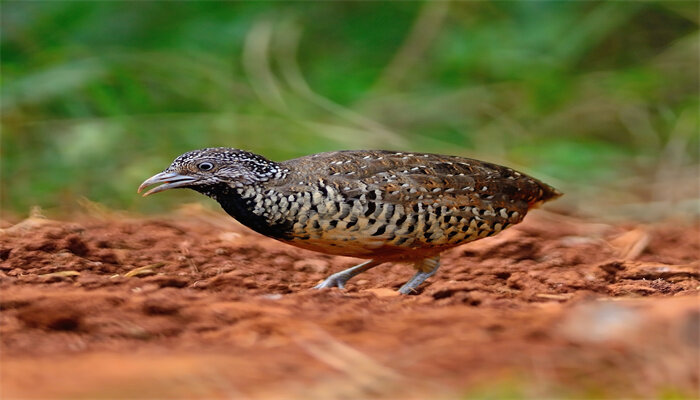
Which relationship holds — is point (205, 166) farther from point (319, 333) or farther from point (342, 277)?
point (319, 333)

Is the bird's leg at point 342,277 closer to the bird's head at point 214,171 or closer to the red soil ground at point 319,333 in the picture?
the red soil ground at point 319,333

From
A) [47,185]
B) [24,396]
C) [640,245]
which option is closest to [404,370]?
[24,396]

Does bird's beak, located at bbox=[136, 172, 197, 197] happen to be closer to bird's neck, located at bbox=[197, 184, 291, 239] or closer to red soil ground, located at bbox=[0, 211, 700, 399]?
bird's neck, located at bbox=[197, 184, 291, 239]

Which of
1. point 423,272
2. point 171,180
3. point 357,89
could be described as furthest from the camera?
point 357,89

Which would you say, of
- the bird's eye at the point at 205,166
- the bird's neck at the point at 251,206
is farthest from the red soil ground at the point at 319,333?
the bird's eye at the point at 205,166

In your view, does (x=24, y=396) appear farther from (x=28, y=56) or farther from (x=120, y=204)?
(x=28, y=56)

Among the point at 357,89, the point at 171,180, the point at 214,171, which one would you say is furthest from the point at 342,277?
the point at 357,89

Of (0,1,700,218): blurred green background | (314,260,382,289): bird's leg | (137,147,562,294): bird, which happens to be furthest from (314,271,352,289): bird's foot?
(0,1,700,218): blurred green background
